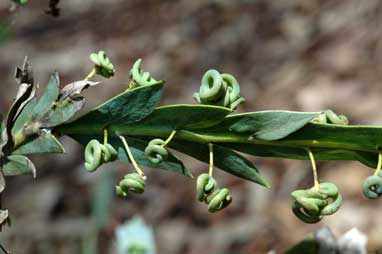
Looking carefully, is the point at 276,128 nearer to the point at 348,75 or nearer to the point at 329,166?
the point at 329,166

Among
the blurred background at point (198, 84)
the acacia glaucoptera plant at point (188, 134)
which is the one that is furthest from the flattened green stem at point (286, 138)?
the blurred background at point (198, 84)

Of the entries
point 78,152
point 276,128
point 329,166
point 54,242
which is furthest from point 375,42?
point 276,128

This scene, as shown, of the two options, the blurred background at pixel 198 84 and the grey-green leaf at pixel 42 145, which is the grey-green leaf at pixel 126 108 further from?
the blurred background at pixel 198 84

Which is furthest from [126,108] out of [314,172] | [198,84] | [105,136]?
[198,84]

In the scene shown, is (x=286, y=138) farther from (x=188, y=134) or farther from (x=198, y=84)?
(x=198, y=84)

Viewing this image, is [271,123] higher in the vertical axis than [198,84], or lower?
higher

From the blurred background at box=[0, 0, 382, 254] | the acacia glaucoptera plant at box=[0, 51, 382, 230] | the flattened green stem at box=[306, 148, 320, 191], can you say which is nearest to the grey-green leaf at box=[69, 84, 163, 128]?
the acacia glaucoptera plant at box=[0, 51, 382, 230]
